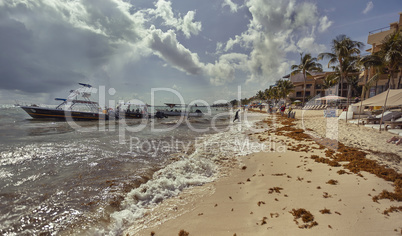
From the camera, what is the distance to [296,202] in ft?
12.5

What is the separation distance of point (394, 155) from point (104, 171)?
1217 centimetres

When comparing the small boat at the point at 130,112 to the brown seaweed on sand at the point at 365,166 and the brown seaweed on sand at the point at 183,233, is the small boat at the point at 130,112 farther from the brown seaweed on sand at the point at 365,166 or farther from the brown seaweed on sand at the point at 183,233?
the brown seaweed on sand at the point at 183,233

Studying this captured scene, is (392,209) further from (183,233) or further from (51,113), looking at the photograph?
(51,113)

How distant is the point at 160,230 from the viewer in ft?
10.8

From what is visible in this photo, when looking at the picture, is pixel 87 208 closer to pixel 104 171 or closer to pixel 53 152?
pixel 104 171

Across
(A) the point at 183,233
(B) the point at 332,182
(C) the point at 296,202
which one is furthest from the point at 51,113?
(B) the point at 332,182

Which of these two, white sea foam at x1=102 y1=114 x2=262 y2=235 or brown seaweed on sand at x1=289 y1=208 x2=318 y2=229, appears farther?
white sea foam at x1=102 y1=114 x2=262 y2=235

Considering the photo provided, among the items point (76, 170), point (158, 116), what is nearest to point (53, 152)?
point (76, 170)

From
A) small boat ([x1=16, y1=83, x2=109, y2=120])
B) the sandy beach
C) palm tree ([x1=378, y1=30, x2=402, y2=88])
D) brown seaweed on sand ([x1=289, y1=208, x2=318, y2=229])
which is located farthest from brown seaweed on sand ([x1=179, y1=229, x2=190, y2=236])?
small boat ([x1=16, y1=83, x2=109, y2=120])

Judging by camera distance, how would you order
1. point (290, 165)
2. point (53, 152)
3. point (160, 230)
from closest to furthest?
point (160, 230), point (290, 165), point (53, 152)

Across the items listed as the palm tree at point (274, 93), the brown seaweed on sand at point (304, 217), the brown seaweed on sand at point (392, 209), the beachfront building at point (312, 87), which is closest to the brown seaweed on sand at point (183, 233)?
the brown seaweed on sand at point (304, 217)

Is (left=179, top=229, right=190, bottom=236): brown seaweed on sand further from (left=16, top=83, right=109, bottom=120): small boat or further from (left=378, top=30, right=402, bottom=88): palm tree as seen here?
(left=16, top=83, right=109, bottom=120): small boat

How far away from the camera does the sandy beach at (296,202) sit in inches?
120

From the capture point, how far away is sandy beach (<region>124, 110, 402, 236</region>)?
3049 mm
